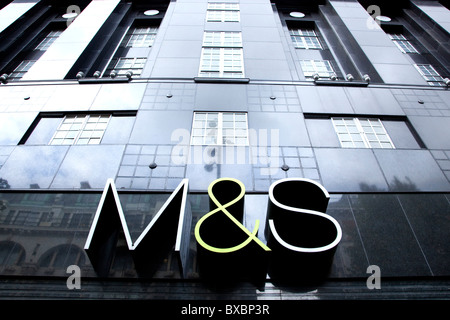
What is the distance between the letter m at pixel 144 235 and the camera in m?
6.33

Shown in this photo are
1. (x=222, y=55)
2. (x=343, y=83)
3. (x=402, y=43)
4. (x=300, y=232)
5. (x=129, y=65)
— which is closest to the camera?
(x=300, y=232)

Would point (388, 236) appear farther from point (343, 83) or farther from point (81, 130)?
point (81, 130)

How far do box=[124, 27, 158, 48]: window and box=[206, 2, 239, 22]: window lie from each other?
193 inches

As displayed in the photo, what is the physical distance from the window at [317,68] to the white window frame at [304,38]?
82.6 inches

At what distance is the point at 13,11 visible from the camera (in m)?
20.2

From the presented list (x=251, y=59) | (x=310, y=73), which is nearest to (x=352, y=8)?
(x=310, y=73)

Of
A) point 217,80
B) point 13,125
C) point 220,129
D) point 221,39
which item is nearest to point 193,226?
point 220,129

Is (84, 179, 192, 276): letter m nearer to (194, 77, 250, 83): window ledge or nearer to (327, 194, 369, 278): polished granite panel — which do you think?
(327, 194, 369, 278): polished granite panel

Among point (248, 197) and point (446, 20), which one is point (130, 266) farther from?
point (446, 20)

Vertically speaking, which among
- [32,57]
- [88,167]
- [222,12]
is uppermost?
[222,12]

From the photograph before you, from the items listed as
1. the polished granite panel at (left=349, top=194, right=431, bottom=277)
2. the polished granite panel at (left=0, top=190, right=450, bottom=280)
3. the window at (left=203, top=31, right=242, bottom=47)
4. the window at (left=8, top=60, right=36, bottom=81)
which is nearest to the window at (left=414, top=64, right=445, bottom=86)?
the polished granite panel at (left=0, top=190, right=450, bottom=280)

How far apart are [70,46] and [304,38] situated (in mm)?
16730

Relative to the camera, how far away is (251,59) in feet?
47.6
